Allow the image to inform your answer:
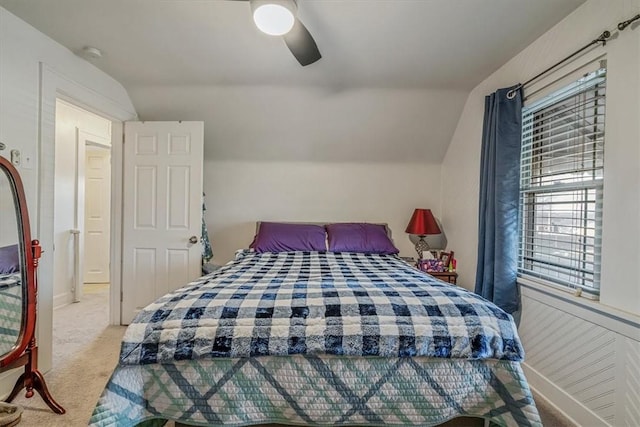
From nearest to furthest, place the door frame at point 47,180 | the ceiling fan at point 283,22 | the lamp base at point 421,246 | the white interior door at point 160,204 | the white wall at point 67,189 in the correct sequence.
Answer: the ceiling fan at point 283,22, the door frame at point 47,180, the white interior door at point 160,204, the lamp base at point 421,246, the white wall at point 67,189

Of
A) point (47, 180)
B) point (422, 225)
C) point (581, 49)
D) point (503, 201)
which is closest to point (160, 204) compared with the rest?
point (47, 180)

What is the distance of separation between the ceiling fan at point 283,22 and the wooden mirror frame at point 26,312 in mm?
1698

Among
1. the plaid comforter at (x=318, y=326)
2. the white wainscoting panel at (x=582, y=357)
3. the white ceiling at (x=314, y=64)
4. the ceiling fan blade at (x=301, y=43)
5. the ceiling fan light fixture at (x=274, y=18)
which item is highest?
the white ceiling at (x=314, y=64)

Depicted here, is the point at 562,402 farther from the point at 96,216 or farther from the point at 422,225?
the point at 96,216

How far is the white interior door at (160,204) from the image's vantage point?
3.01 m

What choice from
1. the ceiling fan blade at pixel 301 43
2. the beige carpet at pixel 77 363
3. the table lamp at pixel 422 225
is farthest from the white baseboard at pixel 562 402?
the beige carpet at pixel 77 363

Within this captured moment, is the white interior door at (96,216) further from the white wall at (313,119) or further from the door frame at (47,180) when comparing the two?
the door frame at (47,180)

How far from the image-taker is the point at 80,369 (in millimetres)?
2215

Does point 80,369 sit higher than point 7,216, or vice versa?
point 7,216

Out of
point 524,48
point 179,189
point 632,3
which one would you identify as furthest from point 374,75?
point 179,189

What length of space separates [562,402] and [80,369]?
10.5ft

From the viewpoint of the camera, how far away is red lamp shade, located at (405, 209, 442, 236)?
3.27 metres

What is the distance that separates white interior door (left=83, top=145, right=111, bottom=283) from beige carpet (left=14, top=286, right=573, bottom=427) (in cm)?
115

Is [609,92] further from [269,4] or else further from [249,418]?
[249,418]
